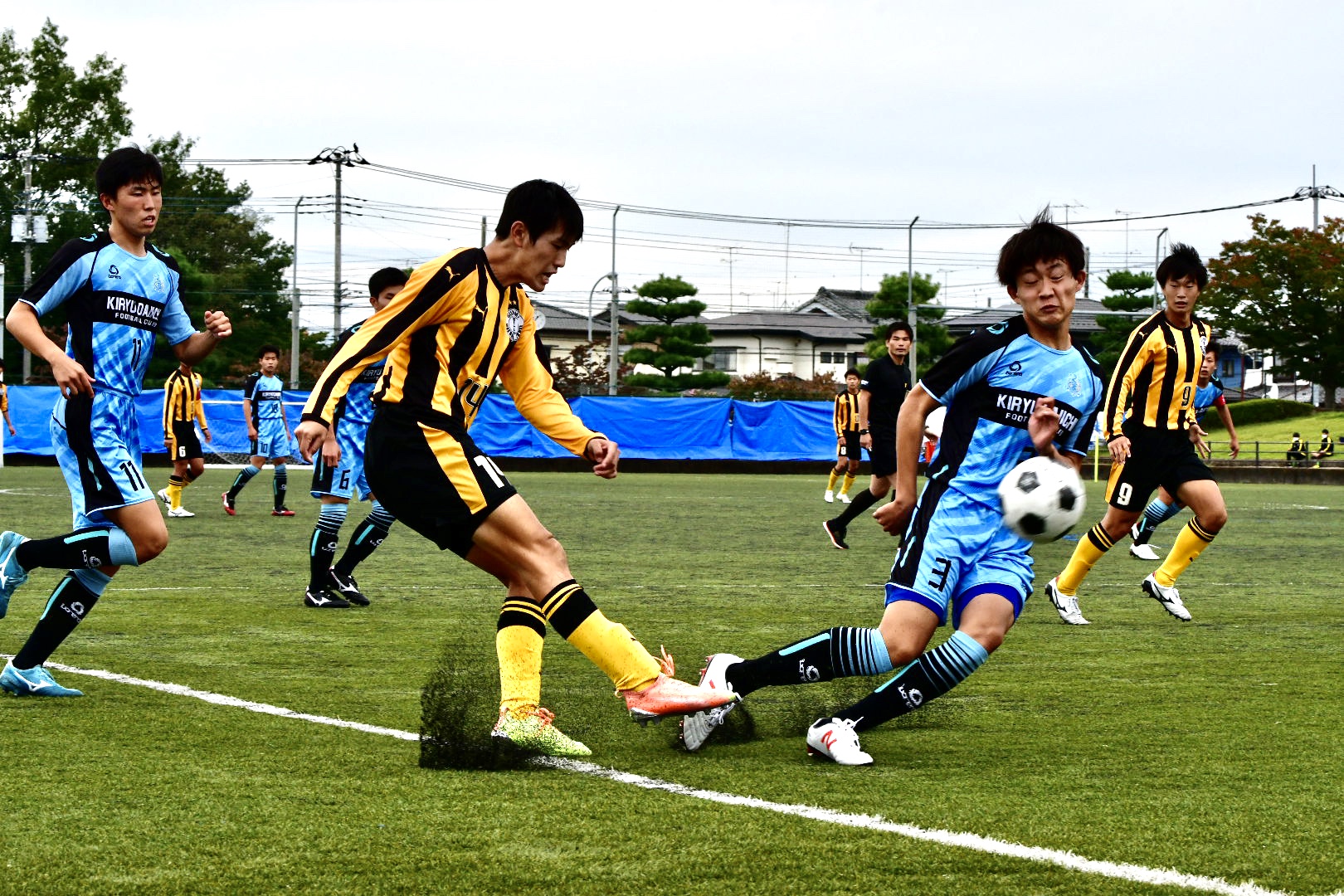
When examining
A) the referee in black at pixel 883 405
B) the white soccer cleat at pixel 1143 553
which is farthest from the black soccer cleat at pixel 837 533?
the white soccer cleat at pixel 1143 553

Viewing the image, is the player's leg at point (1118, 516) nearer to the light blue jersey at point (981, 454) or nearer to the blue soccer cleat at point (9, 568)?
the light blue jersey at point (981, 454)

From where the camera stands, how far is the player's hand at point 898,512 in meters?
4.84

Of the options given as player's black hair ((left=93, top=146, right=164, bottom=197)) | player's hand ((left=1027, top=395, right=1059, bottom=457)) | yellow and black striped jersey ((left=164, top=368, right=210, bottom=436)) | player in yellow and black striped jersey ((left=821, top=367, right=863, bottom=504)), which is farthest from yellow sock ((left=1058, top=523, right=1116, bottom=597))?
player in yellow and black striped jersey ((left=821, top=367, right=863, bottom=504))

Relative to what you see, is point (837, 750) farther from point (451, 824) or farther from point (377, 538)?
point (377, 538)

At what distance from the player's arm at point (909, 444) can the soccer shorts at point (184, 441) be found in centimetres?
943

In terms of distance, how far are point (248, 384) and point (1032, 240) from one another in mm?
17056

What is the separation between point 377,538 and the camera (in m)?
9.64

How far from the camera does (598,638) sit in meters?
4.77

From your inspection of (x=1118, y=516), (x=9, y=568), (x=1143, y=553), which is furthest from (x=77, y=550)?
(x=1143, y=553)

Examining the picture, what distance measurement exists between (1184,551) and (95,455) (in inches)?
269

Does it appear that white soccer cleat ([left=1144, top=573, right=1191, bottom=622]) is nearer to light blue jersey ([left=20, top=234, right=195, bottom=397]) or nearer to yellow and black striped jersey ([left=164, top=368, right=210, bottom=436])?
light blue jersey ([left=20, top=234, right=195, bottom=397])

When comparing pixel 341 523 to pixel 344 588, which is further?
pixel 341 523

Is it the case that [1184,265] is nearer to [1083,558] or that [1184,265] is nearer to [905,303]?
[1083,558]

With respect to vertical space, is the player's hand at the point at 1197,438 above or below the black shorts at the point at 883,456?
above
